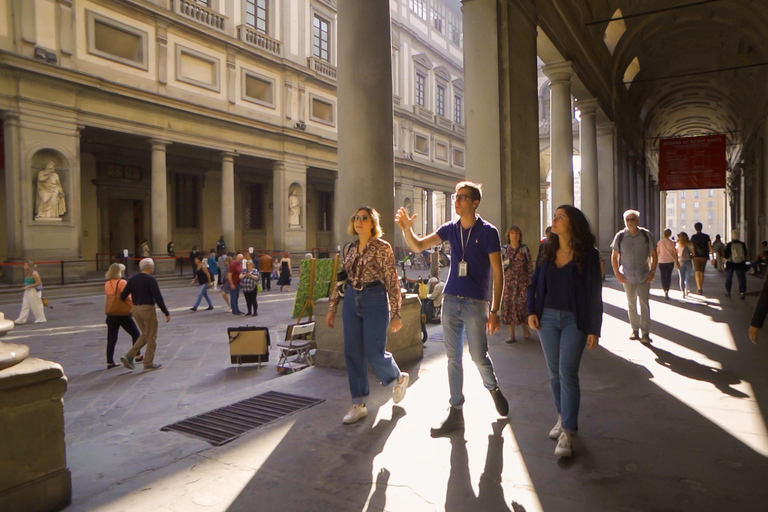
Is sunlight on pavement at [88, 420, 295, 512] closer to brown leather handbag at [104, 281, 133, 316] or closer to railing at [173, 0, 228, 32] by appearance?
brown leather handbag at [104, 281, 133, 316]

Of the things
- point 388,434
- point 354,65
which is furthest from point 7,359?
point 354,65

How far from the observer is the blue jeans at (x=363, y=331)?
4062 millimetres

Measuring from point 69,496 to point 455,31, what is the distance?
42.9 meters

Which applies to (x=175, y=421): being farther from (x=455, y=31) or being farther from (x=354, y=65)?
(x=455, y=31)

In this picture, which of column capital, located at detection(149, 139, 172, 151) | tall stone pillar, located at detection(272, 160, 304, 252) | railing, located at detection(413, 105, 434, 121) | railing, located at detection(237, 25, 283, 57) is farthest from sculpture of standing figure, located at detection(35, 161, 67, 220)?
railing, located at detection(413, 105, 434, 121)

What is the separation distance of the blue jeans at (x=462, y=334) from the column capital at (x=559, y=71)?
1090 centimetres

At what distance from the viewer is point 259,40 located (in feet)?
80.6

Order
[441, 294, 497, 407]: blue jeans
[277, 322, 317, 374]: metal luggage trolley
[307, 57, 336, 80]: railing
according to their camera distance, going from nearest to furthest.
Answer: [441, 294, 497, 407]: blue jeans, [277, 322, 317, 374]: metal luggage trolley, [307, 57, 336, 80]: railing

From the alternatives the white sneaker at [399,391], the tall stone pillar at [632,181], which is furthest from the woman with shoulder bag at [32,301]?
the tall stone pillar at [632,181]

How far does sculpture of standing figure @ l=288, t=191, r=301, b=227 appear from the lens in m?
26.3

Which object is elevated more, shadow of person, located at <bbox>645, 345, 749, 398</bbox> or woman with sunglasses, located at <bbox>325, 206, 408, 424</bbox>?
woman with sunglasses, located at <bbox>325, 206, 408, 424</bbox>

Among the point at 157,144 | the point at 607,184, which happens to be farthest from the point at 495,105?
the point at 157,144

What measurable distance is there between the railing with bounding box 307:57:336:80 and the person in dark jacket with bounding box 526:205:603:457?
25850 millimetres

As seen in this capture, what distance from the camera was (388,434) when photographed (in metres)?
3.74
